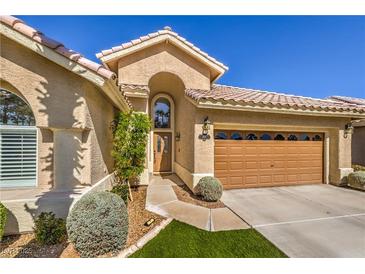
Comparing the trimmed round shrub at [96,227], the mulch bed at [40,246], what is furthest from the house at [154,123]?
the trimmed round shrub at [96,227]

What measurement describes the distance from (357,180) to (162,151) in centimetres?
1151

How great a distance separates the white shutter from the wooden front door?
783cm

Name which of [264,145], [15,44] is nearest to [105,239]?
[15,44]

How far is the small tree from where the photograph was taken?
7552 mm

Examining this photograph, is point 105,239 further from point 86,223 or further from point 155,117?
point 155,117

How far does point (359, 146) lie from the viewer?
1436 cm

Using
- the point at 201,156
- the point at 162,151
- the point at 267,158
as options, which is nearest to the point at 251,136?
the point at 267,158

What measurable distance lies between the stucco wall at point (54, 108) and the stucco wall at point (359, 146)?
1923 centimetres

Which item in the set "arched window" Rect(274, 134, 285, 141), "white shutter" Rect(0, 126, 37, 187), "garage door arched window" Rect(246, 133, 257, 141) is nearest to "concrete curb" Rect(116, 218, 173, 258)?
"white shutter" Rect(0, 126, 37, 187)

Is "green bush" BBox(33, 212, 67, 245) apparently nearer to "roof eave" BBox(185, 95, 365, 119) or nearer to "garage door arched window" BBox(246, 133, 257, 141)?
"roof eave" BBox(185, 95, 365, 119)

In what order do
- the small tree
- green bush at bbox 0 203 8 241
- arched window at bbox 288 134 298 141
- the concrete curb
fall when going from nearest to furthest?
1. the concrete curb
2. green bush at bbox 0 203 8 241
3. the small tree
4. arched window at bbox 288 134 298 141

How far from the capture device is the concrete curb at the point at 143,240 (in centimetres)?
405

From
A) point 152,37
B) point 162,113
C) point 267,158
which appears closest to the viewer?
point 152,37

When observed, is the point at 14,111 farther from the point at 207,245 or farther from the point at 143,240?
the point at 207,245
